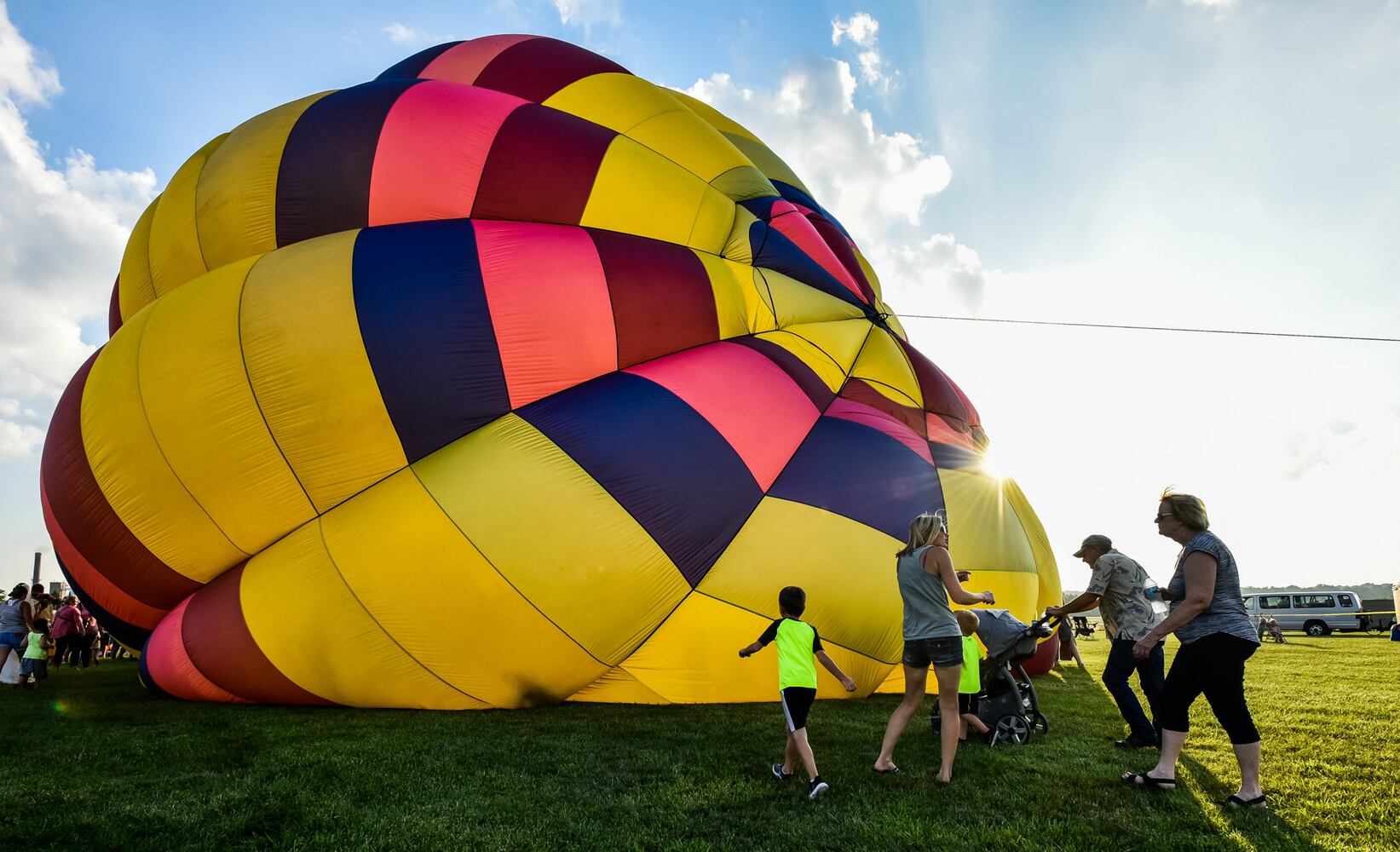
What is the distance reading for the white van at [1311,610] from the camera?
24250 mm

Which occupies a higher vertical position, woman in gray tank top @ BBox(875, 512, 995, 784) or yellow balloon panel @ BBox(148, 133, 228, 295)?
yellow balloon panel @ BBox(148, 133, 228, 295)

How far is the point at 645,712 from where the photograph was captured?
6.76m

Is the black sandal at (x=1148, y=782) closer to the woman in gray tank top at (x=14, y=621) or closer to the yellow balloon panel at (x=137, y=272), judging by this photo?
the yellow balloon panel at (x=137, y=272)

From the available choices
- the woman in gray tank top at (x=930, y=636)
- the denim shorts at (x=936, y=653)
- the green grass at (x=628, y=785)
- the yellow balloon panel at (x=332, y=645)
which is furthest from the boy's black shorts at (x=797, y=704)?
the yellow balloon panel at (x=332, y=645)

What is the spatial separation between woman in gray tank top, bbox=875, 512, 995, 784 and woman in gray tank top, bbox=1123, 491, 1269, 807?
107 centimetres

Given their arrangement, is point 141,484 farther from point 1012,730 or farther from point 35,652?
point 1012,730

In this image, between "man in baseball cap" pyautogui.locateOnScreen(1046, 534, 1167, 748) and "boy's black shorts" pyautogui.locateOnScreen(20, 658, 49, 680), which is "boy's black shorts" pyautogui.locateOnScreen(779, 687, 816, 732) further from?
"boy's black shorts" pyautogui.locateOnScreen(20, 658, 49, 680)

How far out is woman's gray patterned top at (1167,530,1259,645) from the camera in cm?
429

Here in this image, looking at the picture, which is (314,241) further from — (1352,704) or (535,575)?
(1352,704)

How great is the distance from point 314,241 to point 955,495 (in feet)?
22.7

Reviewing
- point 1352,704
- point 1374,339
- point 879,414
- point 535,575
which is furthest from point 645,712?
point 1374,339

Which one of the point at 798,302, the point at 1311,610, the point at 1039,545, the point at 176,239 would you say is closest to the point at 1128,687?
the point at 1039,545

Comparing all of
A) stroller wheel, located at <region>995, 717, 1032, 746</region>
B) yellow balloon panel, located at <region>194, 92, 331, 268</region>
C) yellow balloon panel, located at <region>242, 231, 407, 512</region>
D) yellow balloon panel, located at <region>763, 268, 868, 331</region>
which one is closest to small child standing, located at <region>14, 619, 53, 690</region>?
yellow balloon panel, located at <region>194, 92, 331, 268</region>

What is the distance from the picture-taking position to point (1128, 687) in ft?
18.6
